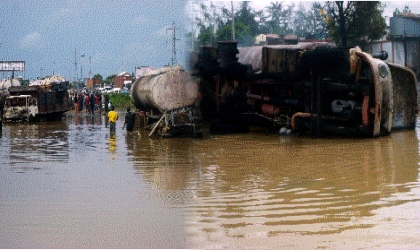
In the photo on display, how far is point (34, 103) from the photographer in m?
31.3

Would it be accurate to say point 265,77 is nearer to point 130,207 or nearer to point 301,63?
point 301,63

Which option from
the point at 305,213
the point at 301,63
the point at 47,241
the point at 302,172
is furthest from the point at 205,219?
the point at 301,63

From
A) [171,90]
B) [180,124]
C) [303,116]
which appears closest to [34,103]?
[171,90]

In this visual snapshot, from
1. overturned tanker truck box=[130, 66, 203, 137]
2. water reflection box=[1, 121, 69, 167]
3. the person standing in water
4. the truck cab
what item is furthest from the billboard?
the person standing in water

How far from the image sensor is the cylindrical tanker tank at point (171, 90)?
69.1 ft

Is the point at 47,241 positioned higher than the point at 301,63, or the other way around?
the point at 301,63

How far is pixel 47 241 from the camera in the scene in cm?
655

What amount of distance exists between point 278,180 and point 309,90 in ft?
26.3

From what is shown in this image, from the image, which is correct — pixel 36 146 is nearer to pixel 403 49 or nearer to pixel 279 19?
pixel 403 49

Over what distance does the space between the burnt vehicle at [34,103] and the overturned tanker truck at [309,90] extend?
1159cm

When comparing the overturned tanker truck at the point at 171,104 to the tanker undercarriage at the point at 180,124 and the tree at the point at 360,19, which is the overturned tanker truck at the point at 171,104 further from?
the tree at the point at 360,19

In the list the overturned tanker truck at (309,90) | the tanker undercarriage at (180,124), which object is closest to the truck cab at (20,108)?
the overturned tanker truck at (309,90)

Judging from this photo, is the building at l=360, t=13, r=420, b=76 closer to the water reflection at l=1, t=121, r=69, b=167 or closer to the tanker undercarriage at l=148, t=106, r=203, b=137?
the tanker undercarriage at l=148, t=106, r=203, b=137

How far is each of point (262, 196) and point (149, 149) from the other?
7.52 metres
